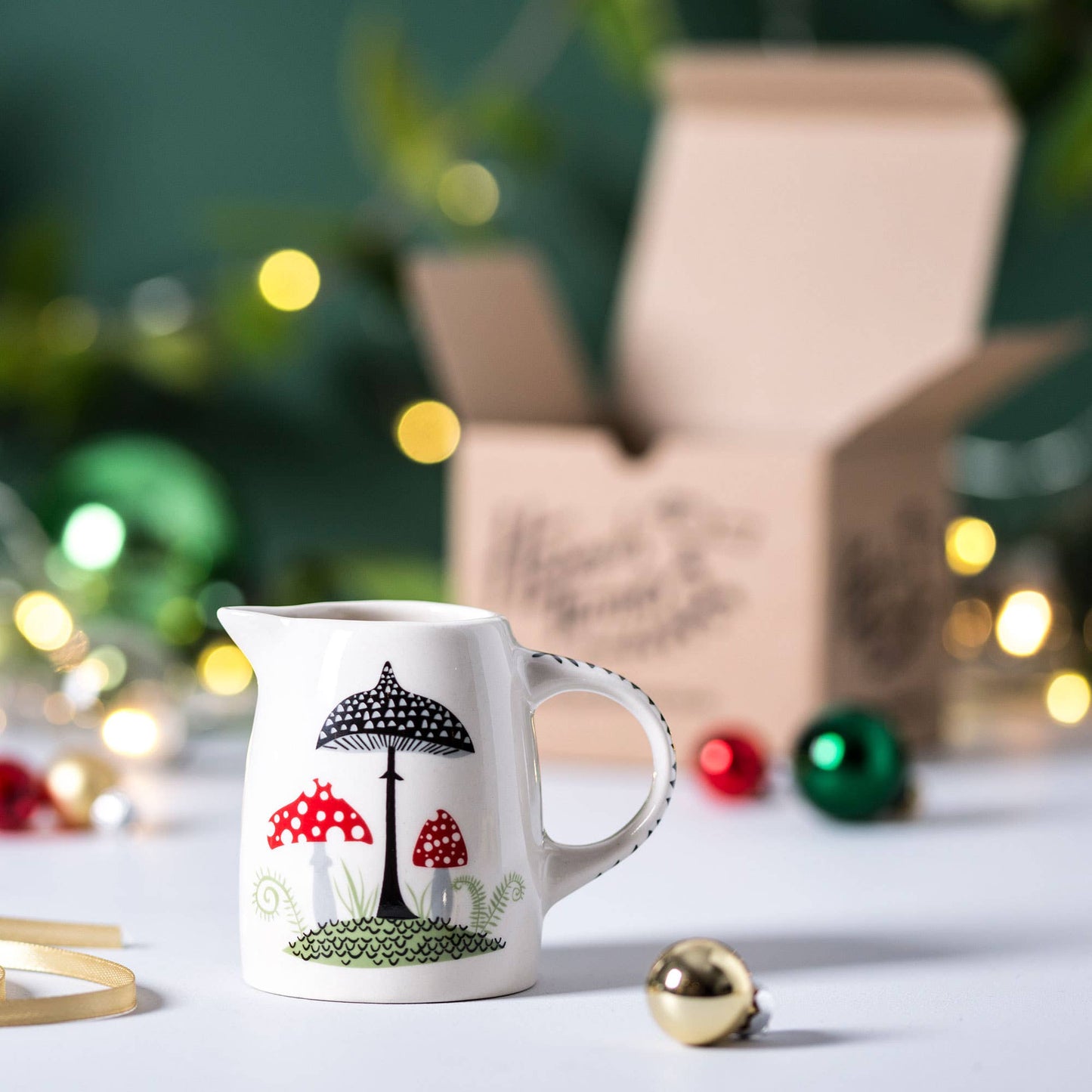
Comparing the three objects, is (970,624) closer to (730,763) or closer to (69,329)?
(730,763)

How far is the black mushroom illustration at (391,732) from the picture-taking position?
1.51 feet

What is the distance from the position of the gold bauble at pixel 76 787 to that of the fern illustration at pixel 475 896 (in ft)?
1.04

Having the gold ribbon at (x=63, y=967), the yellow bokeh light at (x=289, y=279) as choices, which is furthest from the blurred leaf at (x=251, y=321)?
the gold ribbon at (x=63, y=967)

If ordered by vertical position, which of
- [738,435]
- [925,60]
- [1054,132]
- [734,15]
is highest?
[734,15]

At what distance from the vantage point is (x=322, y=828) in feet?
1.52

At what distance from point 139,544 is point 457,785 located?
28.7 inches

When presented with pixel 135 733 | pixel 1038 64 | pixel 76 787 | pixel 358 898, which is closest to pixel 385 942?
pixel 358 898

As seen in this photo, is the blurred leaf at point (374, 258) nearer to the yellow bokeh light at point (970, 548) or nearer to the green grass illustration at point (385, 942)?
the yellow bokeh light at point (970, 548)

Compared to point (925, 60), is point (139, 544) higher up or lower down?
lower down

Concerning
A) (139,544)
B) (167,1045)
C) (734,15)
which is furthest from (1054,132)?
(167,1045)

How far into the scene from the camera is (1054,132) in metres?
1.40

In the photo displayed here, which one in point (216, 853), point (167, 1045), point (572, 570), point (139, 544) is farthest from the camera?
point (139, 544)

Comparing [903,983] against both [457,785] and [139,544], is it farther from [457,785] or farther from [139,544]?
[139,544]

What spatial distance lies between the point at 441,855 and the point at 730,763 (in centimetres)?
36
